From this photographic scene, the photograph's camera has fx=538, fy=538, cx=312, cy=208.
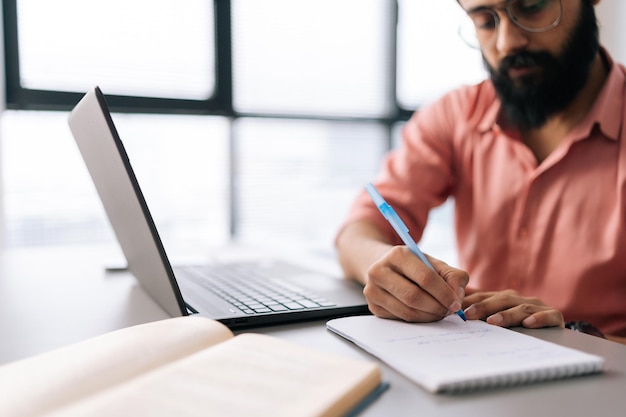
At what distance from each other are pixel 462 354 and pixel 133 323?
41 centimetres

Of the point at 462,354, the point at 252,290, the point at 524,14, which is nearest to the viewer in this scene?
the point at 462,354

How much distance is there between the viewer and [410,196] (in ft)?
4.16

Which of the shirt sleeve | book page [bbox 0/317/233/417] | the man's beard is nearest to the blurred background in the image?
the shirt sleeve

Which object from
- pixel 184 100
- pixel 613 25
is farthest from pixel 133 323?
pixel 613 25

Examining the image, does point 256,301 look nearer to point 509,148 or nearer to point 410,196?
point 410,196

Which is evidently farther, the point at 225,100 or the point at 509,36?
the point at 225,100

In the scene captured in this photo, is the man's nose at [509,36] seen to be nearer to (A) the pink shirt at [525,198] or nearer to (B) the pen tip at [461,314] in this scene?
(A) the pink shirt at [525,198]

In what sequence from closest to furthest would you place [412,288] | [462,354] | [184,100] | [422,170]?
Result: [462,354] → [412,288] → [422,170] → [184,100]

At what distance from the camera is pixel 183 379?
1.33 feet

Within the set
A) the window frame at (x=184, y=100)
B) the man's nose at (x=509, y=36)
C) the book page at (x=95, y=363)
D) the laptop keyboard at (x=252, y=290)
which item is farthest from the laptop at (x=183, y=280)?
the window frame at (x=184, y=100)

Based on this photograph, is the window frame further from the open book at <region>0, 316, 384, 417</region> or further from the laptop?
the open book at <region>0, 316, 384, 417</region>

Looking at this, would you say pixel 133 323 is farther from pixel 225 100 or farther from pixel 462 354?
pixel 225 100

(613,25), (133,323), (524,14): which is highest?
(613,25)

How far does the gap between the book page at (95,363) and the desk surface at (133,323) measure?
129 millimetres
